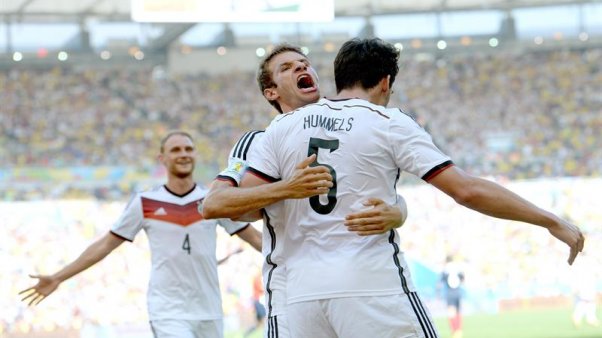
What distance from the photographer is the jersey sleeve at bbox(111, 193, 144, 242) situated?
24.6 ft

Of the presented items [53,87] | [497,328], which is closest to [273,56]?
[497,328]

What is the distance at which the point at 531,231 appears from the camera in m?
23.5

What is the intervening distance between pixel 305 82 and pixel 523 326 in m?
16.8

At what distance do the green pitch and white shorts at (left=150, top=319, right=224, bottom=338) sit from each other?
12.5 m

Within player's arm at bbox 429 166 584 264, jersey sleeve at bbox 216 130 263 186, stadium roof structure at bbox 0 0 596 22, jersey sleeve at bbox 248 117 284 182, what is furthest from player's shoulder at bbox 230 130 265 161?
stadium roof structure at bbox 0 0 596 22

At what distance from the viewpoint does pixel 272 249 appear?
4027 millimetres

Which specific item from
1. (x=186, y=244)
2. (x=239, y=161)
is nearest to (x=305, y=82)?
(x=239, y=161)

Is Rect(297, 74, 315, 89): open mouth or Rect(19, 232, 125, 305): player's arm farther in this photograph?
Rect(19, 232, 125, 305): player's arm

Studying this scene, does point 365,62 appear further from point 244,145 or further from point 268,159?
point 244,145

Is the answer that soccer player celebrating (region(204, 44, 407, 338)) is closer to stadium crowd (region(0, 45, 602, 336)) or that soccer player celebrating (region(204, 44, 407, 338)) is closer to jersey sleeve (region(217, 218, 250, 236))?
jersey sleeve (region(217, 218, 250, 236))

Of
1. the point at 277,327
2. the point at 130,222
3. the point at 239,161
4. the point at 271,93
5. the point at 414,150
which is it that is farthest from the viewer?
the point at 130,222

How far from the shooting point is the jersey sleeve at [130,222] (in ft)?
24.6

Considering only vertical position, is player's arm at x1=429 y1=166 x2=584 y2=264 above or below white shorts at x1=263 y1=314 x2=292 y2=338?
above

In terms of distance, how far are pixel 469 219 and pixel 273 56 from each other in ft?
62.2
